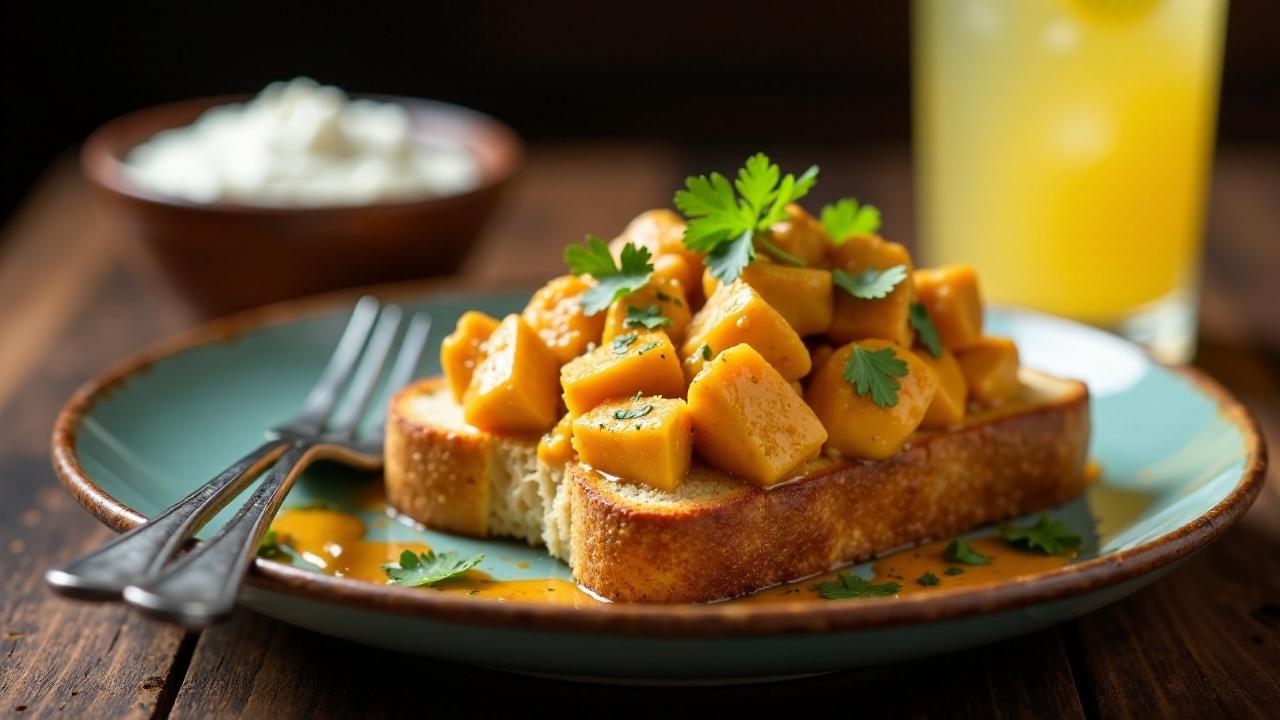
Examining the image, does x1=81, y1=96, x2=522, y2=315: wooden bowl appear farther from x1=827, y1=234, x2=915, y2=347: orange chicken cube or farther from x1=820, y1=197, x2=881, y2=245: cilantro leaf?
x1=827, y1=234, x2=915, y2=347: orange chicken cube

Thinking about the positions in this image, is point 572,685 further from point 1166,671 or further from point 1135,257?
point 1135,257

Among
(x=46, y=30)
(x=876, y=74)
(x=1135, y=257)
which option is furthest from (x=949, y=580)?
(x=46, y=30)

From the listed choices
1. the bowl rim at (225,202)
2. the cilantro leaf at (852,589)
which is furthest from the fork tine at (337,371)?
the cilantro leaf at (852,589)

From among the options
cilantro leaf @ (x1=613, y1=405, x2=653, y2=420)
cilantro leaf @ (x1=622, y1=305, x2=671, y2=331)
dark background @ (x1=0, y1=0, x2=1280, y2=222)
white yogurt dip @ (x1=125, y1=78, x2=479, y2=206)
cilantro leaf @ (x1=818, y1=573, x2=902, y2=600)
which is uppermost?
cilantro leaf @ (x1=622, y1=305, x2=671, y2=331)

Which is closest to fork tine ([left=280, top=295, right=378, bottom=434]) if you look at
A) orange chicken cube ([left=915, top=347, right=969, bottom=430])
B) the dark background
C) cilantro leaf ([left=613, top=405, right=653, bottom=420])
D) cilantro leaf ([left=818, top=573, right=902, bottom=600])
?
cilantro leaf ([left=613, top=405, right=653, bottom=420])

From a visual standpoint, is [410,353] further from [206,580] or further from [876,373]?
[206,580]
